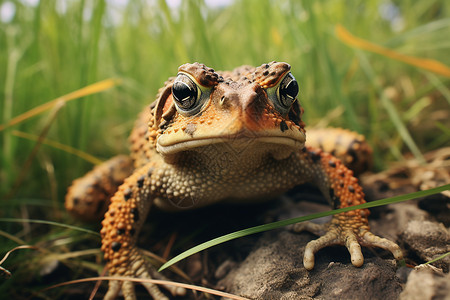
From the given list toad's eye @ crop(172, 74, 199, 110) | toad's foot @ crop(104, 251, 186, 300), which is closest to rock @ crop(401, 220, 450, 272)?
toad's foot @ crop(104, 251, 186, 300)

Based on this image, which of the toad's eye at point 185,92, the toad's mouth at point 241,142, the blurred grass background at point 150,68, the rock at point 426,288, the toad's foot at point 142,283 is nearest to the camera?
the rock at point 426,288

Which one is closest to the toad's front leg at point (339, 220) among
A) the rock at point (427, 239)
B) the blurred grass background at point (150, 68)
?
the rock at point (427, 239)

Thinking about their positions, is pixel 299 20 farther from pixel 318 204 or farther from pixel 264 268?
pixel 264 268

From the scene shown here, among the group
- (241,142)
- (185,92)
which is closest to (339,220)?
(241,142)

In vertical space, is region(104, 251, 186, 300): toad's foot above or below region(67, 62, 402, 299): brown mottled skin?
below

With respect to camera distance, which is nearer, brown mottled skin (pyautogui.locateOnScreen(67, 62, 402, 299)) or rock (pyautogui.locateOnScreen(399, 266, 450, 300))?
rock (pyautogui.locateOnScreen(399, 266, 450, 300))

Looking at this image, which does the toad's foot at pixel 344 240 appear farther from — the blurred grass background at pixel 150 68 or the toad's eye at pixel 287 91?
the blurred grass background at pixel 150 68

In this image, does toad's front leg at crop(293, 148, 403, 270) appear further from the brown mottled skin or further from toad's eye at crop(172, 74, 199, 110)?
toad's eye at crop(172, 74, 199, 110)

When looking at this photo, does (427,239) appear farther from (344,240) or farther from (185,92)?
(185,92)
